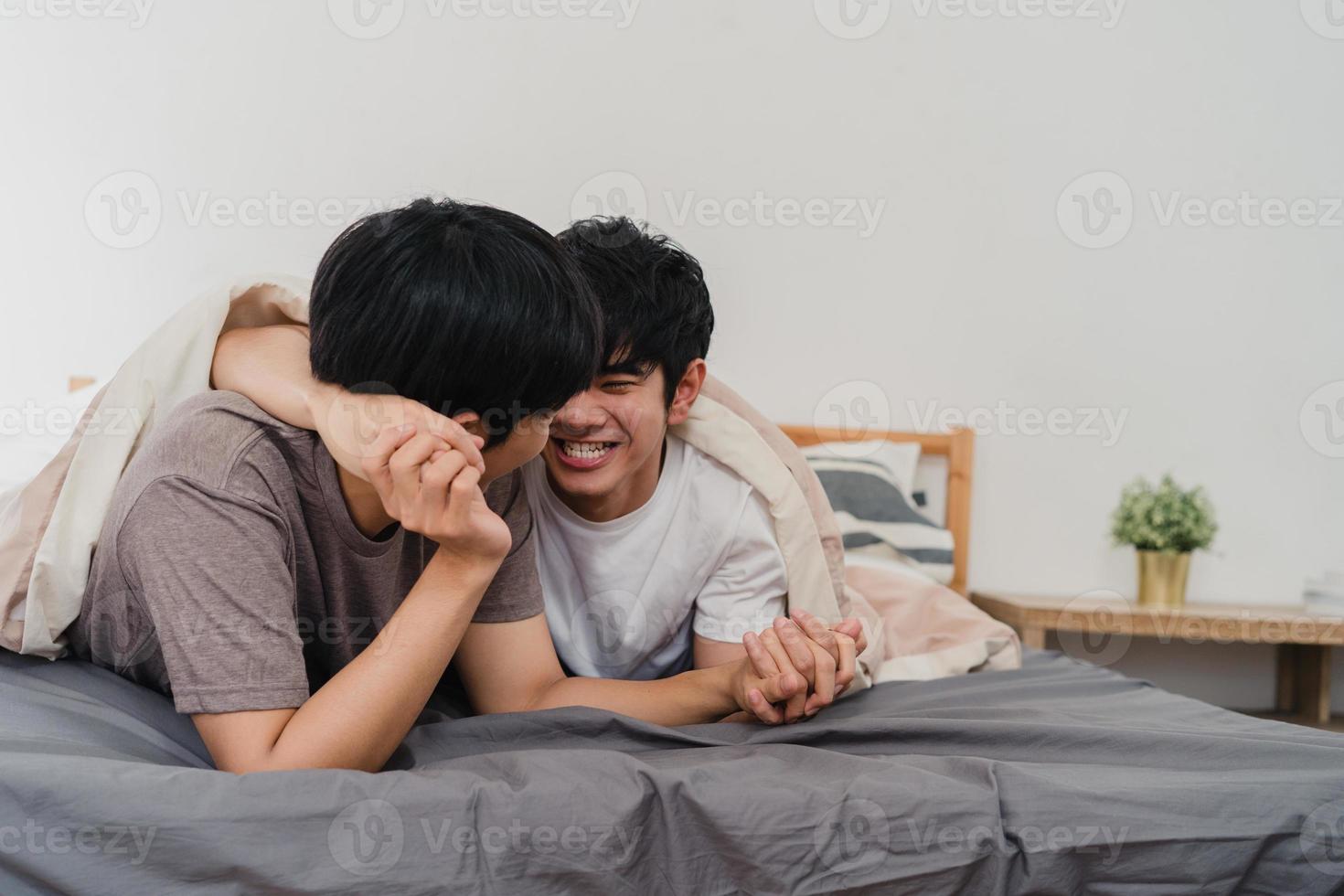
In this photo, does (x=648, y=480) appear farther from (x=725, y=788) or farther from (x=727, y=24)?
(x=727, y=24)

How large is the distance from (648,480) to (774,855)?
70cm

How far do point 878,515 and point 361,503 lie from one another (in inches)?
56.4

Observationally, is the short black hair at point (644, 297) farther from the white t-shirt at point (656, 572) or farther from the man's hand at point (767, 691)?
the man's hand at point (767, 691)

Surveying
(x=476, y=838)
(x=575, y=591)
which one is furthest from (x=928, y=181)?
(x=476, y=838)

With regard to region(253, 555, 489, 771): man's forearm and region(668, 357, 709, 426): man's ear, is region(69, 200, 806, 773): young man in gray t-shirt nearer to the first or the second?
region(253, 555, 489, 771): man's forearm

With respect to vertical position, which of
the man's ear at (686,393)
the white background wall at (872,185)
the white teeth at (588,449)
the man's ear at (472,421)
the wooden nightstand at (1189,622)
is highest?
the white background wall at (872,185)

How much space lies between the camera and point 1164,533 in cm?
239

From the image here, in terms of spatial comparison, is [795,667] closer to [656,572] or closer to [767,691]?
[767,691]

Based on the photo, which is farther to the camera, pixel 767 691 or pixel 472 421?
pixel 767 691

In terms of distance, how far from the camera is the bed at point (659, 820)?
68 cm

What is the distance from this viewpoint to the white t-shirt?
4.42 feet

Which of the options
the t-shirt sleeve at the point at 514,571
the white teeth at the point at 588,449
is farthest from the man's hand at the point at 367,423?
the white teeth at the point at 588,449

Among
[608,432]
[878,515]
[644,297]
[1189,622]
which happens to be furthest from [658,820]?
[1189,622]

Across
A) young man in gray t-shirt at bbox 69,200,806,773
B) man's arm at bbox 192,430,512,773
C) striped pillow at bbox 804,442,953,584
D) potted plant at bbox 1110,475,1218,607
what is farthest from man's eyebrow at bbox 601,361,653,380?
potted plant at bbox 1110,475,1218,607
